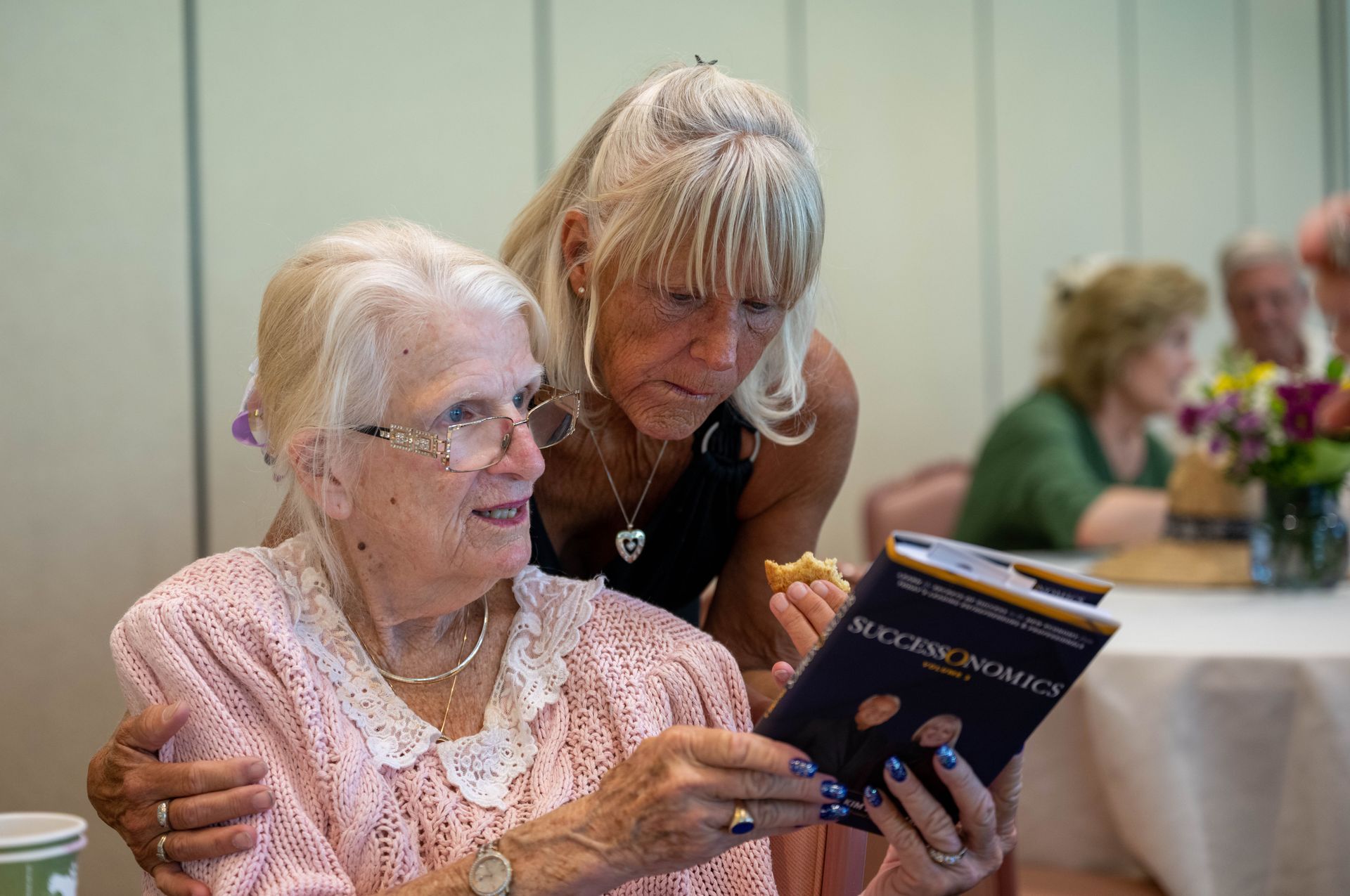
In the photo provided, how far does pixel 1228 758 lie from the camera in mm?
2148

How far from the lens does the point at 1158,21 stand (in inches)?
226

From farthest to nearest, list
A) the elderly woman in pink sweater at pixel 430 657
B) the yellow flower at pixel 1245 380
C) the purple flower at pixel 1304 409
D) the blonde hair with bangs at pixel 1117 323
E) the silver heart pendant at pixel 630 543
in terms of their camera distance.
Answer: the blonde hair with bangs at pixel 1117 323, the yellow flower at pixel 1245 380, the purple flower at pixel 1304 409, the silver heart pendant at pixel 630 543, the elderly woman in pink sweater at pixel 430 657

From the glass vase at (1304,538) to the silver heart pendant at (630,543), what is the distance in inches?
66.9

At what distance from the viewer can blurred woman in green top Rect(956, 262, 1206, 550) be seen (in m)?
3.68

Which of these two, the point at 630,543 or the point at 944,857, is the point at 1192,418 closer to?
the point at 630,543

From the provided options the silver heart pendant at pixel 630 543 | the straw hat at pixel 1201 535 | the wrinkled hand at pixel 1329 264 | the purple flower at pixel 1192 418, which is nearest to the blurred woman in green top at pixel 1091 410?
the straw hat at pixel 1201 535

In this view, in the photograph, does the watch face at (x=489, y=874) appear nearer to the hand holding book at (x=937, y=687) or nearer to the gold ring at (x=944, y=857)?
the hand holding book at (x=937, y=687)

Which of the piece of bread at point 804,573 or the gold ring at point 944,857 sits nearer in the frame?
the gold ring at point 944,857

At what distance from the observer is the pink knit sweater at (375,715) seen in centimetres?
124

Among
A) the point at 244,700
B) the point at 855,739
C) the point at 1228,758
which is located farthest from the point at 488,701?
the point at 1228,758

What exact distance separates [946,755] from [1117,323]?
322cm

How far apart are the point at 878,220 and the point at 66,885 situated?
4022 mm

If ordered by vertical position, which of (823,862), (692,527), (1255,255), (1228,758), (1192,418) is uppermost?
(1255,255)

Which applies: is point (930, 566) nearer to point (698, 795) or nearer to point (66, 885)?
point (698, 795)
